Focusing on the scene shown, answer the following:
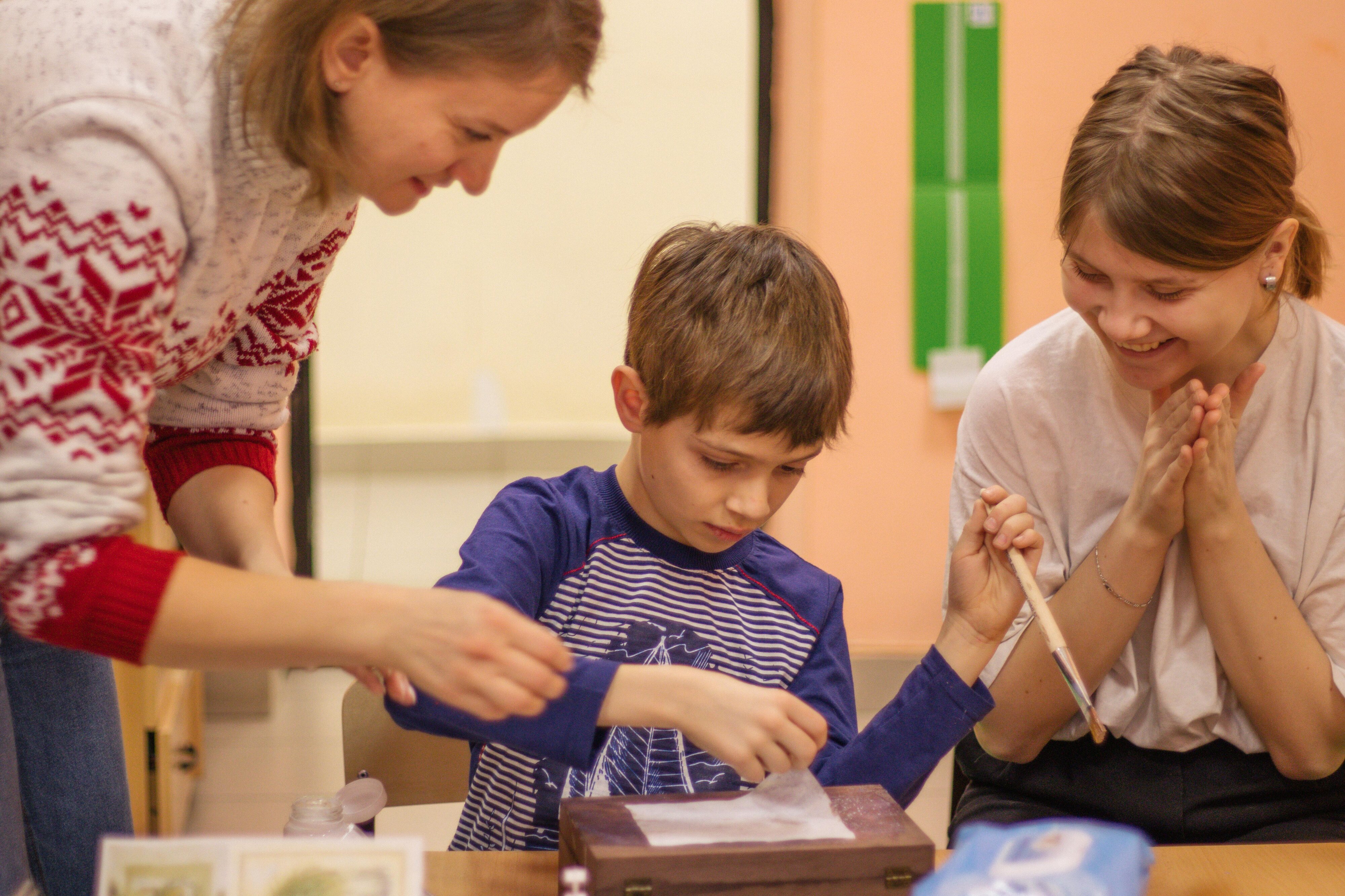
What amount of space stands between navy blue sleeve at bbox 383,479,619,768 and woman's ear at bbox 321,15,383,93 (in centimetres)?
44

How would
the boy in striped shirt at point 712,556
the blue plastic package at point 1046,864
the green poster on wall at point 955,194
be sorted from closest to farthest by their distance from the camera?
the blue plastic package at point 1046,864 < the boy in striped shirt at point 712,556 < the green poster on wall at point 955,194

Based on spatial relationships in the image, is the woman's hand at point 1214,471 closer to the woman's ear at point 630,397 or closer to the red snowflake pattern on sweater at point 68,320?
the woman's ear at point 630,397

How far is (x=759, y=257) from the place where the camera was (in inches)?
50.6

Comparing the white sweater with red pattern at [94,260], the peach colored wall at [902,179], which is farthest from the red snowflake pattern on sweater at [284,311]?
the peach colored wall at [902,179]

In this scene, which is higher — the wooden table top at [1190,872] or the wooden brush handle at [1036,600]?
the wooden brush handle at [1036,600]

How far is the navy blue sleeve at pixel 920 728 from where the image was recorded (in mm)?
1101

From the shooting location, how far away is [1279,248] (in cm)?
129

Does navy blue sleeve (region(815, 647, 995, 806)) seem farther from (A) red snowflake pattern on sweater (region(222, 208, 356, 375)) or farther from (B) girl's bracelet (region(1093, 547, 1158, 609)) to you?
(A) red snowflake pattern on sweater (region(222, 208, 356, 375))

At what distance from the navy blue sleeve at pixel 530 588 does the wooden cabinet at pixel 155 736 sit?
2.74ft

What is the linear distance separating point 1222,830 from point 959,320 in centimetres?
190

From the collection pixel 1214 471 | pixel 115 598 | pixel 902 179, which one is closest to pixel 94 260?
pixel 115 598

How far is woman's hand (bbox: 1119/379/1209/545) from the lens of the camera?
4.13 feet

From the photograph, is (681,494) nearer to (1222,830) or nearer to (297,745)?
(1222,830)

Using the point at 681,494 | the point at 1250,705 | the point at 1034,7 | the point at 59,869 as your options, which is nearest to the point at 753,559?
the point at 681,494
